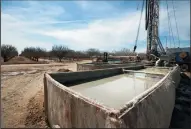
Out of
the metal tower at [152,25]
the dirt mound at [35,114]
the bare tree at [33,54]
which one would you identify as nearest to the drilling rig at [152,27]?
Result: the metal tower at [152,25]

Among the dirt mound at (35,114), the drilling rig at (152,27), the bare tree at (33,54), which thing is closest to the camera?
the dirt mound at (35,114)

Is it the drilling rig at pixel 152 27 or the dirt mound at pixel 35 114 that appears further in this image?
the drilling rig at pixel 152 27

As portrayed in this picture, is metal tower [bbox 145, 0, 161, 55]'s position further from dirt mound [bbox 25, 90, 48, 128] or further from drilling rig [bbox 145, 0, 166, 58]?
dirt mound [bbox 25, 90, 48, 128]

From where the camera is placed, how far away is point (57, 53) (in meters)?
42.1

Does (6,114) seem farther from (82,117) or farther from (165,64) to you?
(165,64)

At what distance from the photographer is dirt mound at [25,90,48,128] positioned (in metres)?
4.35

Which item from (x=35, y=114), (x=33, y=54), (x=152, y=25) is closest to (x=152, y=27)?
(x=152, y=25)

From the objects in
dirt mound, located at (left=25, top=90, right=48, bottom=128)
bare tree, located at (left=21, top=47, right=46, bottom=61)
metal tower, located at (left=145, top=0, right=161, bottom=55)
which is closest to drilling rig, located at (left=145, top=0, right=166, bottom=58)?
metal tower, located at (left=145, top=0, right=161, bottom=55)

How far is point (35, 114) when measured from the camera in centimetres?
494

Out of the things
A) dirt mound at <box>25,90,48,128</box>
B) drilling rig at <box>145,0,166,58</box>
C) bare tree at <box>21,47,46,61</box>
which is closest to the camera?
dirt mound at <box>25,90,48,128</box>

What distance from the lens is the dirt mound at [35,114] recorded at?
4348 mm

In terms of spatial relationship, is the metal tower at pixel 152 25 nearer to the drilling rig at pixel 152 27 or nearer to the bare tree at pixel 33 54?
the drilling rig at pixel 152 27

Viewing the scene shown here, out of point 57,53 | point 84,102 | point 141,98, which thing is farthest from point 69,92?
point 57,53

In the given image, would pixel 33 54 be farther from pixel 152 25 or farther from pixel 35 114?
pixel 35 114
